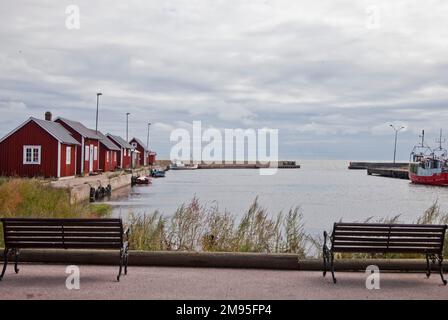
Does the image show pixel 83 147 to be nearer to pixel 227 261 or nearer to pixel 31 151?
pixel 31 151

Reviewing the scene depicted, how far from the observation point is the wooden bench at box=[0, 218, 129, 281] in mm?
8758

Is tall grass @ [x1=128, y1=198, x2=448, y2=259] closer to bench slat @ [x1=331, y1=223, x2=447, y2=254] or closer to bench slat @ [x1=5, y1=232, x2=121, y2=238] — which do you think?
bench slat @ [x1=331, y1=223, x2=447, y2=254]

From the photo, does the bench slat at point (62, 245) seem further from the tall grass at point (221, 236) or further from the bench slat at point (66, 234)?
the tall grass at point (221, 236)

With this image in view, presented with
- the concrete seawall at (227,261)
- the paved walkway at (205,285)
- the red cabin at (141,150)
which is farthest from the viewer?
the red cabin at (141,150)

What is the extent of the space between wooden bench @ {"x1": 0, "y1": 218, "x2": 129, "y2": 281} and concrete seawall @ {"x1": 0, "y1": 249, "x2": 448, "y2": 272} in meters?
0.72

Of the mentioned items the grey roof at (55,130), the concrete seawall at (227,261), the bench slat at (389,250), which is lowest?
the concrete seawall at (227,261)

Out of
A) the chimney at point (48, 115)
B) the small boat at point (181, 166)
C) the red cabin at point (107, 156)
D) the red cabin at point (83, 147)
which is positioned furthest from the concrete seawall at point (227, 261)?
the small boat at point (181, 166)

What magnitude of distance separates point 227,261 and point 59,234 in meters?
2.61

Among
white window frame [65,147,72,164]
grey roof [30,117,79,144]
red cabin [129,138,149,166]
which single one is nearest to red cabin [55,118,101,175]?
grey roof [30,117,79,144]

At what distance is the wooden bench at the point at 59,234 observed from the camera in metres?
8.76

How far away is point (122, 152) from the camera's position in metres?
85.8

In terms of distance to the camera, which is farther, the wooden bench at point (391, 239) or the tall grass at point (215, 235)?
the tall grass at point (215, 235)

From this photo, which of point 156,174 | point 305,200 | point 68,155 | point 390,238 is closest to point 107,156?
point 68,155

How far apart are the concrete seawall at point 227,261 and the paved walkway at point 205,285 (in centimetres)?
19
